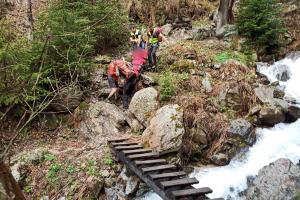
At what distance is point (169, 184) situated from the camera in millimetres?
6508

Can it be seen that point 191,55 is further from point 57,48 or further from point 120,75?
point 57,48

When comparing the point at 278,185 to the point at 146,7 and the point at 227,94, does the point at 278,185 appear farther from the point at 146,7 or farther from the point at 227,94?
the point at 146,7

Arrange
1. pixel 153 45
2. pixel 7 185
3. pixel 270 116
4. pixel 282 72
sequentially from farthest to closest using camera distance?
pixel 282 72 < pixel 153 45 < pixel 270 116 < pixel 7 185

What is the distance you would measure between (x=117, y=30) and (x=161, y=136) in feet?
21.3

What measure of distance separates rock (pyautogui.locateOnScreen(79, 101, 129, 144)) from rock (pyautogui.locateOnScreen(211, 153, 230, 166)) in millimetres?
2353

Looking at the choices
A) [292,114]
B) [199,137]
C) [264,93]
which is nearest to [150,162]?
[199,137]

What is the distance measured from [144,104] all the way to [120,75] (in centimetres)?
138

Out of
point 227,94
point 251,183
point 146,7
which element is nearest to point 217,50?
point 227,94

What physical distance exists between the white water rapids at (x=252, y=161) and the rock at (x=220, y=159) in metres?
0.10

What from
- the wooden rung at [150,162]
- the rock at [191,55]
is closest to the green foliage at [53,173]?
the wooden rung at [150,162]

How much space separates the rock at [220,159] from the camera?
7910 millimetres

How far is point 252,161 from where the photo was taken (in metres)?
8.11

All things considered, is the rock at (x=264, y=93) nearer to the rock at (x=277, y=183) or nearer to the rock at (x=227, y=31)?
the rock at (x=277, y=183)

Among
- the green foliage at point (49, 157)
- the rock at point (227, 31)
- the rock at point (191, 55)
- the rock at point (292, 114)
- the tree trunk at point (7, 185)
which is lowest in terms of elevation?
the green foliage at point (49, 157)
